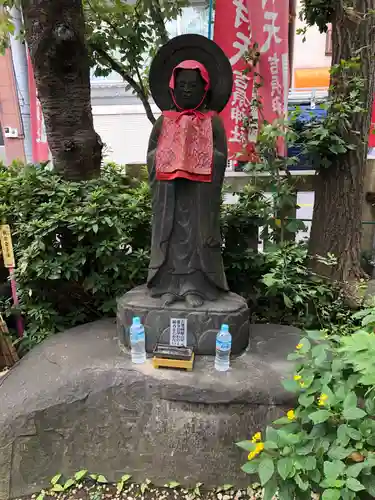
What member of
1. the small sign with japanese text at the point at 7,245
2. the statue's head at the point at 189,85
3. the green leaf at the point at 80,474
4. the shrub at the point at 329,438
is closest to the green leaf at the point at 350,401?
the shrub at the point at 329,438

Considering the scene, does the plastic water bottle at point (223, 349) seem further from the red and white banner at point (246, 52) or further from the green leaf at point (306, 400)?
the red and white banner at point (246, 52)

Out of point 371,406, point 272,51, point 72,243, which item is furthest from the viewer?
point 272,51

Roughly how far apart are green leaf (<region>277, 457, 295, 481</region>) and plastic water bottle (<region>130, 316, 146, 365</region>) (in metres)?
1.23

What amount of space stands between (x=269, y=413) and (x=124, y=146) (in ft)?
35.6

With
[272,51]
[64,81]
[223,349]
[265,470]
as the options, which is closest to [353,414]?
[265,470]

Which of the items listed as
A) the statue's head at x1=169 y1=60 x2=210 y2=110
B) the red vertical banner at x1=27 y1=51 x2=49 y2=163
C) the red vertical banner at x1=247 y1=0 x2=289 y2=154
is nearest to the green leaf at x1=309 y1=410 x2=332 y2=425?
the statue's head at x1=169 y1=60 x2=210 y2=110

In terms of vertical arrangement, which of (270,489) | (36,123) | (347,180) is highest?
(36,123)

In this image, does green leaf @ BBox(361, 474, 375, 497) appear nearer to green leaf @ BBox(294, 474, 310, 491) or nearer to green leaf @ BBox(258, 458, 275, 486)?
green leaf @ BBox(294, 474, 310, 491)

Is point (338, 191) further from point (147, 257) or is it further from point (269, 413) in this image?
point (269, 413)

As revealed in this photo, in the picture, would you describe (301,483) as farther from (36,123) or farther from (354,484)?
(36,123)

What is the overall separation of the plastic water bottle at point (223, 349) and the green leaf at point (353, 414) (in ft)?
3.40

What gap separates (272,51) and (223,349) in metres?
2.53

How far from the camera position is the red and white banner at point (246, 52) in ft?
10.8

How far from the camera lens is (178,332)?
2.51 meters
